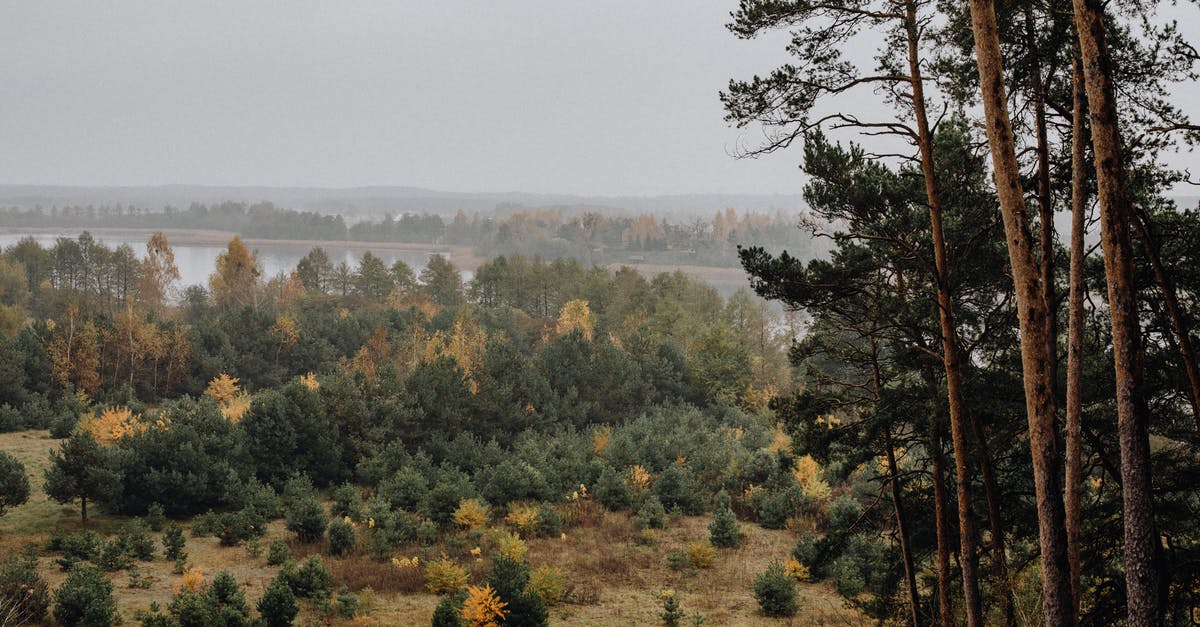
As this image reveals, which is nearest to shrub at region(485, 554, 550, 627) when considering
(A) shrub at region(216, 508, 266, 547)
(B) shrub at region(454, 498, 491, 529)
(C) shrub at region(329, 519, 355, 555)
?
(C) shrub at region(329, 519, 355, 555)

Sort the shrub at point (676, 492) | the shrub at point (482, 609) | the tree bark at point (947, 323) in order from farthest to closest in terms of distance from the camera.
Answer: the shrub at point (676, 492), the shrub at point (482, 609), the tree bark at point (947, 323)

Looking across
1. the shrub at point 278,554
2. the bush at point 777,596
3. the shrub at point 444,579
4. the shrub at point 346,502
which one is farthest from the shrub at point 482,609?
the shrub at point 346,502

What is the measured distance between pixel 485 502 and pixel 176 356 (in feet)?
78.9

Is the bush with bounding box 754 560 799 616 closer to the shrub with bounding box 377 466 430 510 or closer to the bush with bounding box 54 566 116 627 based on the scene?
the shrub with bounding box 377 466 430 510

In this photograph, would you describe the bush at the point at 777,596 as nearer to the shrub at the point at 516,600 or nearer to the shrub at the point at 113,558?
the shrub at the point at 516,600

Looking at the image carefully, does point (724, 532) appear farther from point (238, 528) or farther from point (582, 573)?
point (238, 528)

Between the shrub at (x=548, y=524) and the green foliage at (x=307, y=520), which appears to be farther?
the shrub at (x=548, y=524)

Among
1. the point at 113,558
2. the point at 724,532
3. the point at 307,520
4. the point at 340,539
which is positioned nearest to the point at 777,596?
the point at 724,532

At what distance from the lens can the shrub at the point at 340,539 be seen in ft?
64.8

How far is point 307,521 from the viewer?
20734mm

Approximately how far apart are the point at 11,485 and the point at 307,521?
6.80 m

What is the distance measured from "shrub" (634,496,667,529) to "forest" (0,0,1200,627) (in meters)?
0.08

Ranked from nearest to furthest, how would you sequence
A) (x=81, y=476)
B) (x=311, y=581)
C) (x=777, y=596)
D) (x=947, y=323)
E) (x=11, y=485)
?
1. (x=947, y=323)
2. (x=311, y=581)
3. (x=777, y=596)
4. (x=11, y=485)
5. (x=81, y=476)

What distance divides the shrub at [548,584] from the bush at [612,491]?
8410mm
